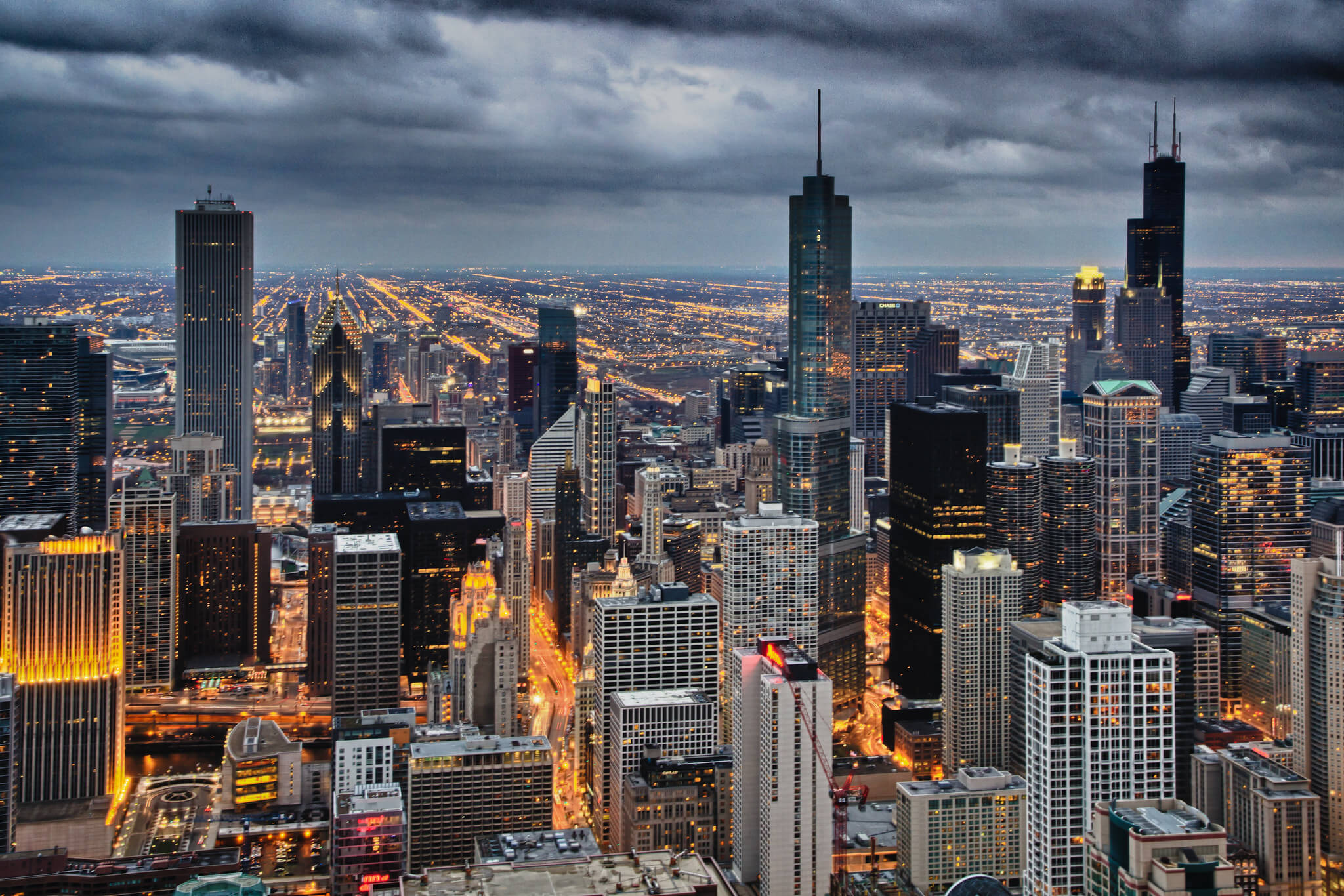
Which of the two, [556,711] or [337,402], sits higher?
[337,402]

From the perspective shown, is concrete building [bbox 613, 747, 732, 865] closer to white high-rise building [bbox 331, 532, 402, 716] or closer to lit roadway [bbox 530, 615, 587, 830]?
lit roadway [bbox 530, 615, 587, 830]

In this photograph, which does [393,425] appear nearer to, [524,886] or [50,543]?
[50,543]

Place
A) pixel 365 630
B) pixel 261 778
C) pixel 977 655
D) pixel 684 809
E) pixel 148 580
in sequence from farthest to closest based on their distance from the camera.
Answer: pixel 148 580 < pixel 365 630 < pixel 977 655 < pixel 261 778 < pixel 684 809

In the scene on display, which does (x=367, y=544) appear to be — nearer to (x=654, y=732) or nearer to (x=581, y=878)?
(x=654, y=732)

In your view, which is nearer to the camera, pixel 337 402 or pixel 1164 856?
pixel 1164 856

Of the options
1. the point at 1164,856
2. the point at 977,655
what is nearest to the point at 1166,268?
the point at 977,655

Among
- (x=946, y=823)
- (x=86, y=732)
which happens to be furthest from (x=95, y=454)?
(x=946, y=823)

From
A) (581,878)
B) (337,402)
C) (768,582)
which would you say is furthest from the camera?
(337,402)

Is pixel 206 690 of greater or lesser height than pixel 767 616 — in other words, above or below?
below
